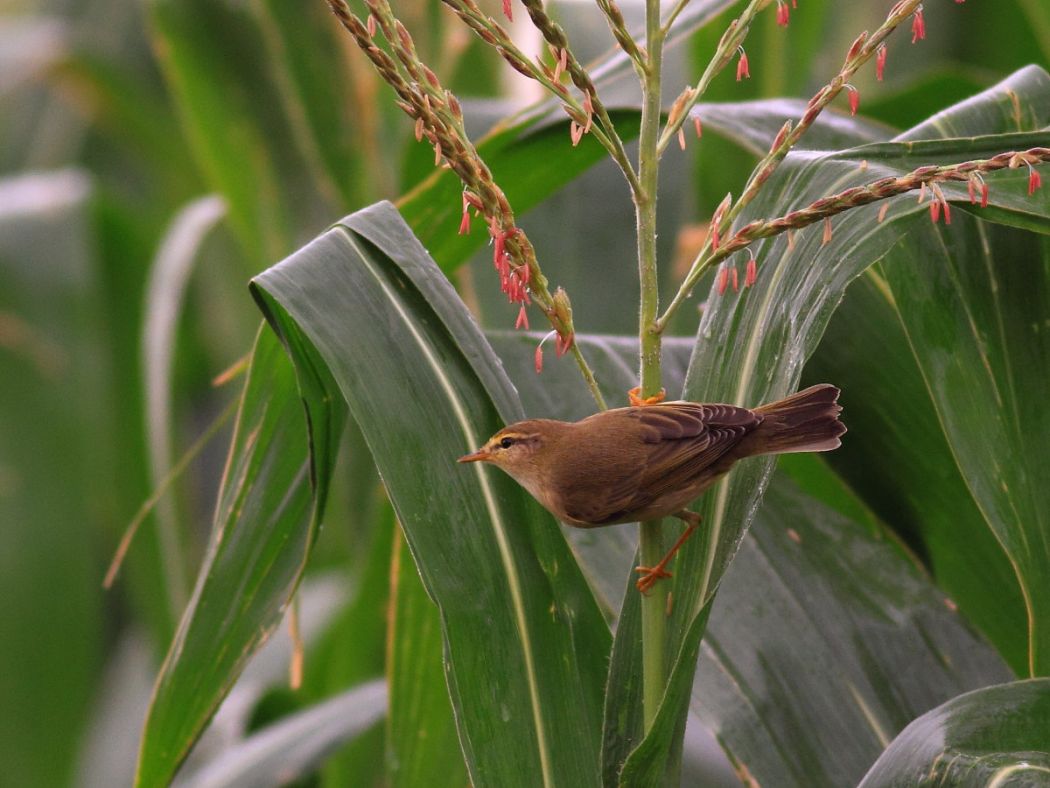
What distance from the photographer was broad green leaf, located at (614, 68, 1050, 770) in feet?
2.85

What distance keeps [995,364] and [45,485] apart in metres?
1.83

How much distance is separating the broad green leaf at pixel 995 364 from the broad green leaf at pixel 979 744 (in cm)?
12

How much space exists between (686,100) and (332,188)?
1704mm

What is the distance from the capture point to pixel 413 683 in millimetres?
1195

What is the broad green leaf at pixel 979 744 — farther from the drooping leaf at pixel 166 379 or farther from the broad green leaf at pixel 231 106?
the broad green leaf at pixel 231 106

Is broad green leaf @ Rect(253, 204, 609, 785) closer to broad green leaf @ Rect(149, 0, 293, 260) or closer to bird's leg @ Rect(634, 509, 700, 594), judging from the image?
bird's leg @ Rect(634, 509, 700, 594)

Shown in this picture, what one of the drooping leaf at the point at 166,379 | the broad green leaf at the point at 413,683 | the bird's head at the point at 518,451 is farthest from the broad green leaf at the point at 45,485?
the bird's head at the point at 518,451

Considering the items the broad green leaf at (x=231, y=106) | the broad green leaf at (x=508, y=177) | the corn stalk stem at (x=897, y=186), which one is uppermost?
the broad green leaf at (x=231, y=106)

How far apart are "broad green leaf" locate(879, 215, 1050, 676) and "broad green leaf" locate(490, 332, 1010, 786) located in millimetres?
126

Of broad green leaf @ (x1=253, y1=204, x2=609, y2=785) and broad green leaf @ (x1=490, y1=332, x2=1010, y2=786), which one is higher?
broad green leaf @ (x1=253, y1=204, x2=609, y2=785)

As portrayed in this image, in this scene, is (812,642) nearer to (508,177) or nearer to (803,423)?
(803,423)

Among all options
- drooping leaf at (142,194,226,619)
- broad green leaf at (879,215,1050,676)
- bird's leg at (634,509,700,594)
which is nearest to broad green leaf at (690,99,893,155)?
broad green leaf at (879,215,1050,676)

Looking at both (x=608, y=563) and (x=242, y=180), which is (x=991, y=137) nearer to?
(x=608, y=563)

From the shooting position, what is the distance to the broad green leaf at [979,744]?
2.64ft
